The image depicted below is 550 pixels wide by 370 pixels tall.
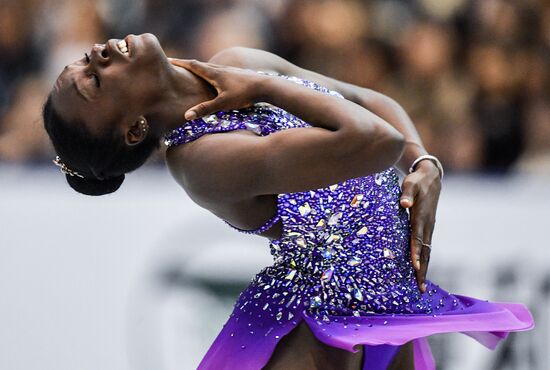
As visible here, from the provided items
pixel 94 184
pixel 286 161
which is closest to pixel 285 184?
pixel 286 161

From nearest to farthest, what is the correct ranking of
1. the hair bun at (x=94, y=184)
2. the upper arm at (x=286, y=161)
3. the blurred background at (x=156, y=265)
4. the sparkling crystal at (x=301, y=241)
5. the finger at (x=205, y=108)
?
1. the upper arm at (x=286, y=161)
2. the finger at (x=205, y=108)
3. the sparkling crystal at (x=301, y=241)
4. the hair bun at (x=94, y=184)
5. the blurred background at (x=156, y=265)

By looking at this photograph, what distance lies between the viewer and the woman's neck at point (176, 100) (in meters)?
2.33

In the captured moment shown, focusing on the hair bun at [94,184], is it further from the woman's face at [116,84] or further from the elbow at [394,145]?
the elbow at [394,145]

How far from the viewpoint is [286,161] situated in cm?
213

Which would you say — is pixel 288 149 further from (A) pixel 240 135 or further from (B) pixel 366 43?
(B) pixel 366 43

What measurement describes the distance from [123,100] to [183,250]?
163 cm

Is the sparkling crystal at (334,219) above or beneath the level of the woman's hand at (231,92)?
beneath

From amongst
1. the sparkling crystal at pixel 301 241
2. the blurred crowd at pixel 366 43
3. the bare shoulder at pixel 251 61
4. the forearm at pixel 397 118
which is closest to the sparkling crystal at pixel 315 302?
the sparkling crystal at pixel 301 241

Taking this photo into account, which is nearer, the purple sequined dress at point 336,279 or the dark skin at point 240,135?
the dark skin at point 240,135

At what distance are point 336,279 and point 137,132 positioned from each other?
59cm

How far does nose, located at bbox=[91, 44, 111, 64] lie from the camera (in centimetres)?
231

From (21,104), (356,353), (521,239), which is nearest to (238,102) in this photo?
(356,353)

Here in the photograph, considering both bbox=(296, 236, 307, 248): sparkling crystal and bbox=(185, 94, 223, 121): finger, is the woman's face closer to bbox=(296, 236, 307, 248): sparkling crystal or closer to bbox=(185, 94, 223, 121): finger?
bbox=(185, 94, 223, 121): finger

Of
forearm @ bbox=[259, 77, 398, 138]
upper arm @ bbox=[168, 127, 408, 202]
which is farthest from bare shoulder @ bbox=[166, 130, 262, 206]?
forearm @ bbox=[259, 77, 398, 138]
